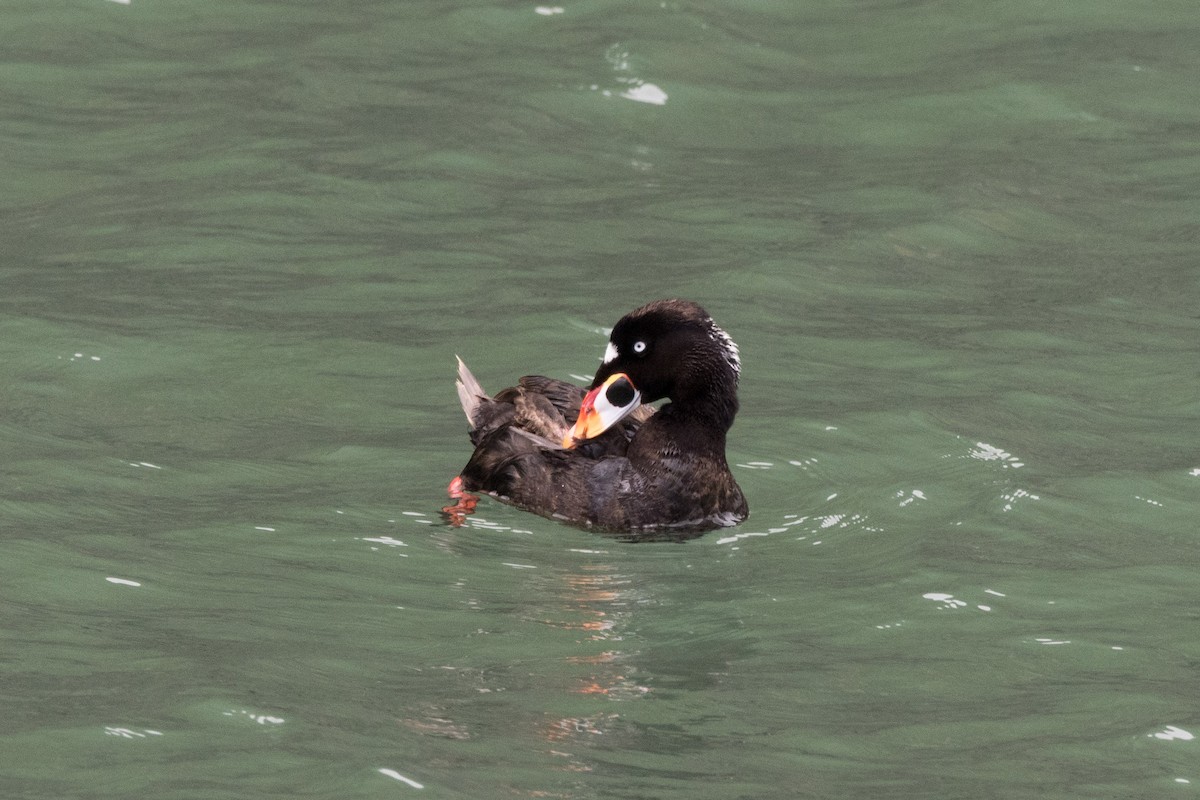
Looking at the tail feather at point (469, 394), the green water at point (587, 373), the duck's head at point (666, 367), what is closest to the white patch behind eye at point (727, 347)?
the duck's head at point (666, 367)

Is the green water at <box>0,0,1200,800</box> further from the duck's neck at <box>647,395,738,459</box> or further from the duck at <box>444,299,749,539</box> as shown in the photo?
the duck's neck at <box>647,395,738,459</box>

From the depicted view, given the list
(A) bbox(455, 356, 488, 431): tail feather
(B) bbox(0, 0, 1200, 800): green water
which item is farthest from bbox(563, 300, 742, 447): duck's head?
(A) bbox(455, 356, 488, 431): tail feather

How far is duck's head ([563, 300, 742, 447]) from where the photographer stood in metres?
9.82

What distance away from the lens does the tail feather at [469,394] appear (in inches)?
412

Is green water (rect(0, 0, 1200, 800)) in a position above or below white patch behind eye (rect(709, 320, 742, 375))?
below

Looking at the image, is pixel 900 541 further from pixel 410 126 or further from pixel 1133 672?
pixel 410 126

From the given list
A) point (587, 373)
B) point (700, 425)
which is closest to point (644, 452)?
Answer: point (700, 425)

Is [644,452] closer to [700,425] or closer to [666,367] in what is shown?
[700,425]

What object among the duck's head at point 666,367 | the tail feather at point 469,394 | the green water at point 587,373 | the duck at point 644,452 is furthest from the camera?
the tail feather at point 469,394

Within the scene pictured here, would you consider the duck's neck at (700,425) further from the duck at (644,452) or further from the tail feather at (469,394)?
the tail feather at (469,394)

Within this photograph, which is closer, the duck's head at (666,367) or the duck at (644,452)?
the duck at (644,452)

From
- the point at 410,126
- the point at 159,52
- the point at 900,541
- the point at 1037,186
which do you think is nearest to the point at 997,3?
the point at 1037,186

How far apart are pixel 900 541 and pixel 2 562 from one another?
3.86 m

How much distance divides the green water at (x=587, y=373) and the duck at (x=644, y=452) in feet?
0.49
